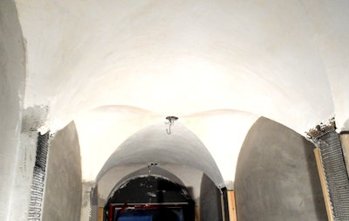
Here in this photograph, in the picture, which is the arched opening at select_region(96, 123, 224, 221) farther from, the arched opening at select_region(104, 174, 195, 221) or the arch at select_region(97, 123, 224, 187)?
the arch at select_region(97, 123, 224, 187)

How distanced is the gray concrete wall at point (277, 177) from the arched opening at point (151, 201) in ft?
7.80

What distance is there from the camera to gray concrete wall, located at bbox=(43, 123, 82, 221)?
7.30ft

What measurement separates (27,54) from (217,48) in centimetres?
95

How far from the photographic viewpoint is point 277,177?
2771 mm

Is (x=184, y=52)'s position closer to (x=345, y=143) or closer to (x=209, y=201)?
(x=345, y=143)

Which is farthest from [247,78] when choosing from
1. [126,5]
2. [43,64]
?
[43,64]

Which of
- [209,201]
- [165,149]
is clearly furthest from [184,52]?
[209,201]

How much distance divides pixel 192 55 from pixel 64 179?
1.42 metres

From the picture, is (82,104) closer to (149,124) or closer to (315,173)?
(149,124)

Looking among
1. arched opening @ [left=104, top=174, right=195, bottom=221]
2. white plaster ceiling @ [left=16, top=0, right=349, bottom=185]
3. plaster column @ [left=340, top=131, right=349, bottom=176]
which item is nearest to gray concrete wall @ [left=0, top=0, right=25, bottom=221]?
white plaster ceiling @ [left=16, top=0, right=349, bottom=185]

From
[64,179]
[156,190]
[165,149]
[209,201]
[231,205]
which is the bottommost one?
[231,205]

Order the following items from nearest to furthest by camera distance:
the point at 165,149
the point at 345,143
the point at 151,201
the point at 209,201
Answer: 1. the point at 345,143
2. the point at 165,149
3. the point at 209,201
4. the point at 151,201

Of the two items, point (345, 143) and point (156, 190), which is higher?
point (156, 190)

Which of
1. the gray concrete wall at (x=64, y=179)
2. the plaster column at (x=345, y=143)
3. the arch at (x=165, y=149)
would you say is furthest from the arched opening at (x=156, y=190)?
the plaster column at (x=345, y=143)
